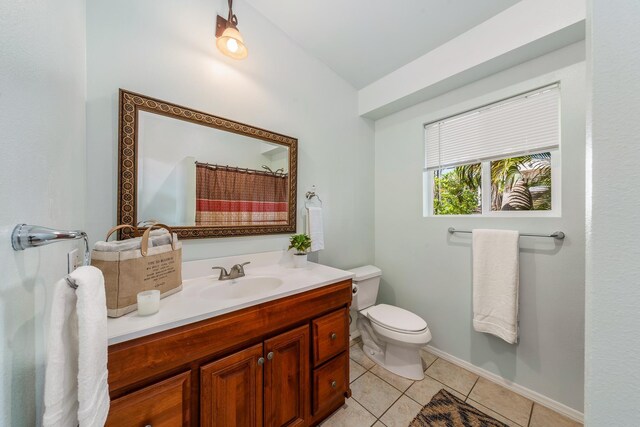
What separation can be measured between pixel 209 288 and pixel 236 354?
0.39 m

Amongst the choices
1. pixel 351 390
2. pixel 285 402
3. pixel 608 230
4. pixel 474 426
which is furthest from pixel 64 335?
pixel 474 426

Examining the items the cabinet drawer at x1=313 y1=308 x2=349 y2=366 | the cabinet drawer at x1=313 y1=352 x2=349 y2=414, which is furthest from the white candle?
the cabinet drawer at x1=313 y1=352 x2=349 y2=414

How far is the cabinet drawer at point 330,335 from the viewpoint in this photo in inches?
48.0

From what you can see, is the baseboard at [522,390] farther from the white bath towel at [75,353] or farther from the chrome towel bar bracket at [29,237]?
the chrome towel bar bracket at [29,237]

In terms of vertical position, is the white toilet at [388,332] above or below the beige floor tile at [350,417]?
above

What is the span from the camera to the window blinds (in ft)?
4.82

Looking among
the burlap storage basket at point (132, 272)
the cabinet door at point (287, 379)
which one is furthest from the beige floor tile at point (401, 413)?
the burlap storage basket at point (132, 272)

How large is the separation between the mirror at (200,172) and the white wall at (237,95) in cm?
7

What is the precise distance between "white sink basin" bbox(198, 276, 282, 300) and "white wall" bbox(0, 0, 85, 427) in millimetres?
596

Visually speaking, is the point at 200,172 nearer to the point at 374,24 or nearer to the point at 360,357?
the point at 374,24

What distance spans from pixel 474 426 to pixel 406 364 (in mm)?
483

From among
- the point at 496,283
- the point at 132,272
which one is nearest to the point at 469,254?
the point at 496,283

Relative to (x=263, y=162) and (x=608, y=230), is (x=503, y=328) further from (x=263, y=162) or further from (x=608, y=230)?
(x=263, y=162)

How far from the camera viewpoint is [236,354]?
93 centimetres
